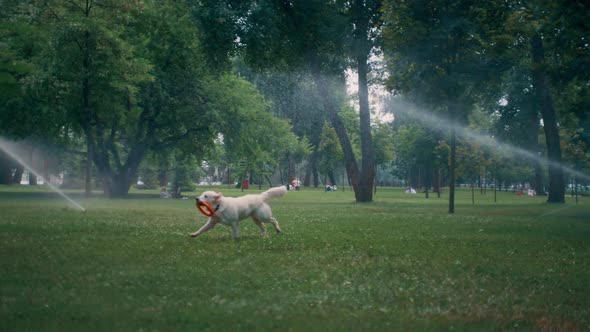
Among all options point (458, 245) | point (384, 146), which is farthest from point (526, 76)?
point (458, 245)

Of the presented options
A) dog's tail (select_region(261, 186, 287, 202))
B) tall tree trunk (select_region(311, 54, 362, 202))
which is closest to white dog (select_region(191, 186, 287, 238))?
dog's tail (select_region(261, 186, 287, 202))

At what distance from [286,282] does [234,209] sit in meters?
5.68

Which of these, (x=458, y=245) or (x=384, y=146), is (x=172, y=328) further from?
(x=384, y=146)

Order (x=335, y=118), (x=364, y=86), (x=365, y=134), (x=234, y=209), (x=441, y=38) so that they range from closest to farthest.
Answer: (x=234, y=209) < (x=441, y=38) < (x=364, y=86) < (x=365, y=134) < (x=335, y=118)

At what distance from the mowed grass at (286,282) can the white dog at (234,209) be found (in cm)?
44

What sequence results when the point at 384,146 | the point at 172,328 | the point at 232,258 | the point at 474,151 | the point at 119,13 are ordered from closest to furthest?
the point at 172,328 < the point at 232,258 < the point at 119,13 < the point at 474,151 < the point at 384,146

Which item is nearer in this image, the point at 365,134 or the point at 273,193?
the point at 273,193

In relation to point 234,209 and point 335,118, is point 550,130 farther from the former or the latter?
point 234,209

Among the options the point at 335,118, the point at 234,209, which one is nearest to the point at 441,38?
the point at 335,118

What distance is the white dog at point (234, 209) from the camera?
13.9 meters

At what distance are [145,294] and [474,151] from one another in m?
42.9

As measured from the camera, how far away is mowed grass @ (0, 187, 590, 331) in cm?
650

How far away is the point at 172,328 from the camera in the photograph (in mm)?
6086

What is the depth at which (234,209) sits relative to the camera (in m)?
14.1
